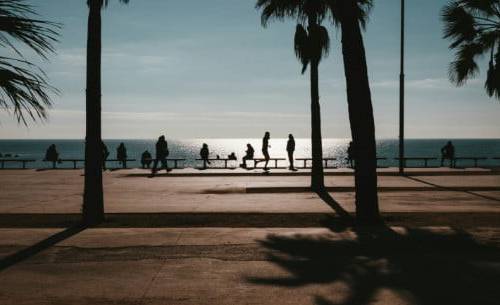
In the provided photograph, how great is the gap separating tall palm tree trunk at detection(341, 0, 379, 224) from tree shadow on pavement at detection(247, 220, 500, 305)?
142 centimetres

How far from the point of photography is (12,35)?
478cm

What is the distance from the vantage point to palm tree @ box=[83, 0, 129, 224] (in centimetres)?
1075

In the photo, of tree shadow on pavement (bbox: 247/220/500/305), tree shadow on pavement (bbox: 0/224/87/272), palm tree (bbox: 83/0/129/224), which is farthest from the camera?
palm tree (bbox: 83/0/129/224)

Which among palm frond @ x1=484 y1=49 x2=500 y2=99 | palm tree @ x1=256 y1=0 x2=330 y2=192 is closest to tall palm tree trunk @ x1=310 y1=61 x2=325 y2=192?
palm tree @ x1=256 y1=0 x2=330 y2=192

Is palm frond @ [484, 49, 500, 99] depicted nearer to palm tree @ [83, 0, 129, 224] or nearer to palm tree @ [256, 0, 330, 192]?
palm tree @ [256, 0, 330, 192]

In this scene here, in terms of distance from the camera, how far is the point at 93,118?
10.8 meters

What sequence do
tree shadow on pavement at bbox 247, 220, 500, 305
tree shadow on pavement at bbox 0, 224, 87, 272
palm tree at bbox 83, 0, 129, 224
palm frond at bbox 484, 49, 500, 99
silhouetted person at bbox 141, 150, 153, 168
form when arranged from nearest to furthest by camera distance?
tree shadow on pavement at bbox 247, 220, 500, 305
tree shadow on pavement at bbox 0, 224, 87, 272
palm tree at bbox 83, 0, 129, 224
palm frond at bbox 484, 49, 500, 99
silhouetted person at bbox 141, 150, 153, 168

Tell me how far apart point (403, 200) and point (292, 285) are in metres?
9.52

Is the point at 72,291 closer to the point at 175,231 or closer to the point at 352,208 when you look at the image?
the point at 175,231

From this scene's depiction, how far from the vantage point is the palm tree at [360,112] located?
10.8 meters

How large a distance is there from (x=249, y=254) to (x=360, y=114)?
447 centimetres

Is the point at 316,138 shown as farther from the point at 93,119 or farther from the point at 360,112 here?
the point at 93,119

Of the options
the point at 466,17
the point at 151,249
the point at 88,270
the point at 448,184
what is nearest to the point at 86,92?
the point at 151,249

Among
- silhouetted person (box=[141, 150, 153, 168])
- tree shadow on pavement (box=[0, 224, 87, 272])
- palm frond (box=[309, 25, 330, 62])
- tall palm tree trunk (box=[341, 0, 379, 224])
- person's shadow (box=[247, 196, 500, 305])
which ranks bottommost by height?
tree shadow on pavement (box=[0, 224, 87, 272])
